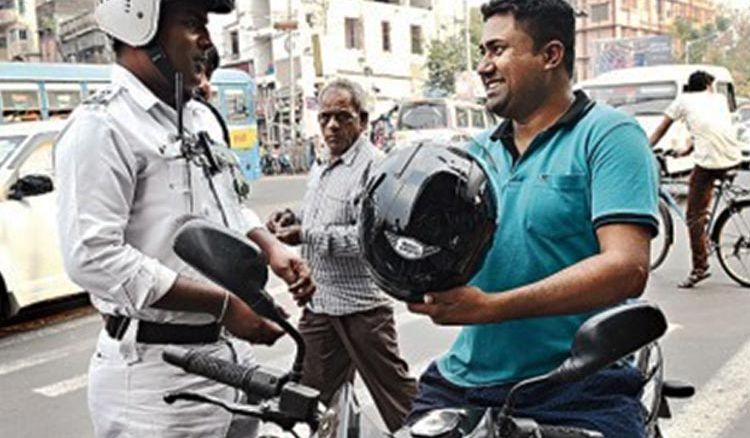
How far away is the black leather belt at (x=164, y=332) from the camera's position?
1989 millimetres

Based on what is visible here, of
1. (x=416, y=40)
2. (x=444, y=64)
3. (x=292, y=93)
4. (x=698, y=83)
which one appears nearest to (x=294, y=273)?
(x=698, y=83)

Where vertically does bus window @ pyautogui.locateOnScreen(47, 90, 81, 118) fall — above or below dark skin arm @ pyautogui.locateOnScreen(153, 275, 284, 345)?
above

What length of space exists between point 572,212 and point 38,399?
4459 millimetres

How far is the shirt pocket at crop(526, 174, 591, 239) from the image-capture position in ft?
6.06

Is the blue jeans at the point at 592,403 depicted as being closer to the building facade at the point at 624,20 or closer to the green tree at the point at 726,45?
the green tree at the point at 726,45

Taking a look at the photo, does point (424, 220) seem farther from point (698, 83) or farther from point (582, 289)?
point (698, 83)

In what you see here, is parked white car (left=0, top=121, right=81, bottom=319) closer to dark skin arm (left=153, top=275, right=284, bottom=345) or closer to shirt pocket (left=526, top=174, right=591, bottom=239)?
dark skin arm (left=153, top=275, right=284, bottom=345)

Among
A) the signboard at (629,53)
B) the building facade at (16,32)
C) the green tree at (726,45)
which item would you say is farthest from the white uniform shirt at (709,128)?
the green tree at (726,45)

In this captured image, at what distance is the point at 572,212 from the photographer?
185 centimetres

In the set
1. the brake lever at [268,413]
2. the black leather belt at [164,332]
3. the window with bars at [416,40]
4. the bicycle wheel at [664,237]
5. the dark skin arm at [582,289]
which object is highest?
the window with bars at [416,40]

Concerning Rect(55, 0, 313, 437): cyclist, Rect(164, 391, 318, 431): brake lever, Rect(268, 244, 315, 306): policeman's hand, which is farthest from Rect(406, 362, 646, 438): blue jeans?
Rect(55, 0, 313, 437): cyclist

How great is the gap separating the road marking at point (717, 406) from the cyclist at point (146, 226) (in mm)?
2882

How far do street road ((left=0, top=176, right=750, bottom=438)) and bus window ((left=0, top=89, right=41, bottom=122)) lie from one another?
8.31m

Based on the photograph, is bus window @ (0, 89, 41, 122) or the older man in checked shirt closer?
the older man in checked shirt
